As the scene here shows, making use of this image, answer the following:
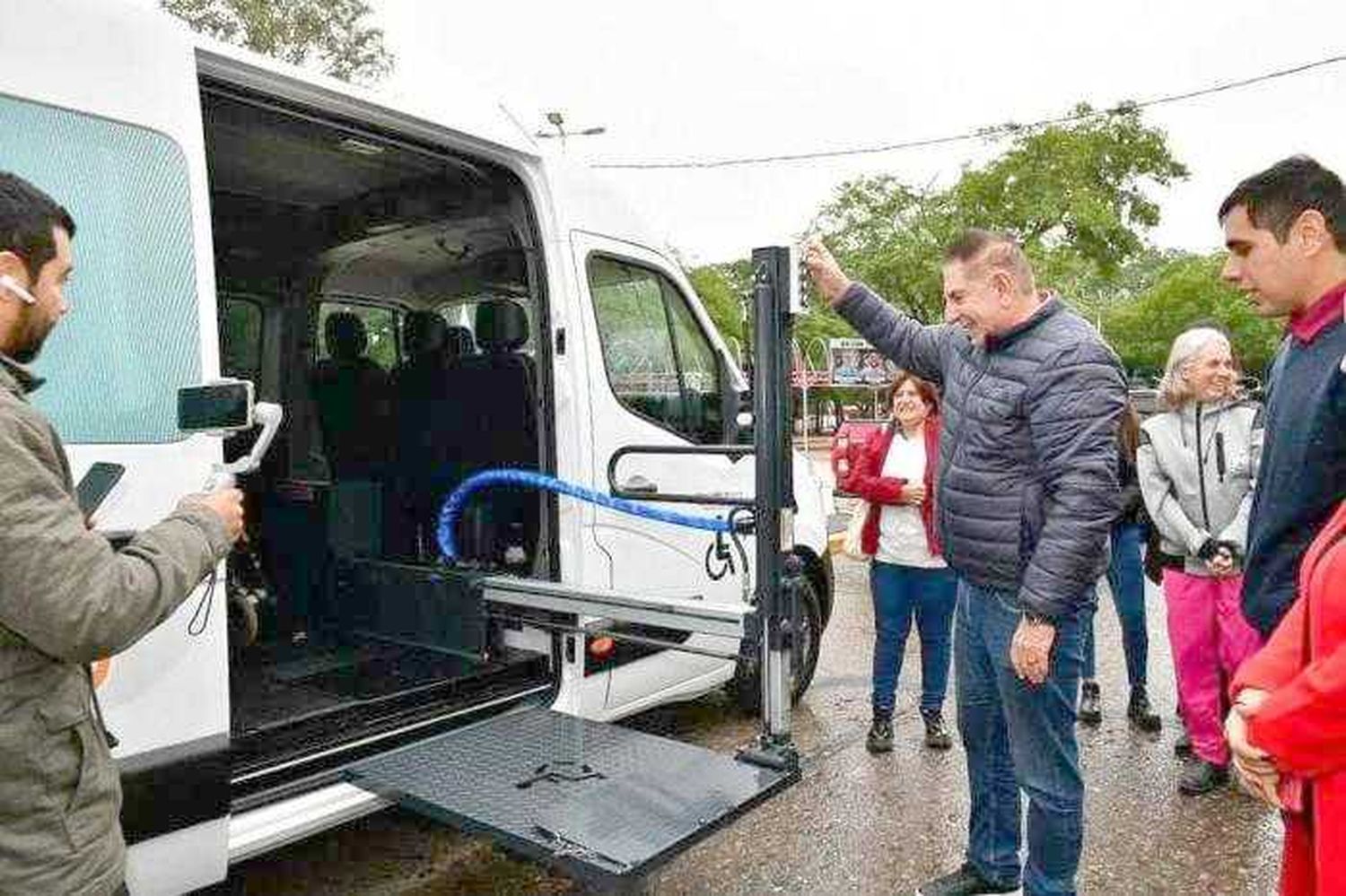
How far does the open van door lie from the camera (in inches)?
85.5

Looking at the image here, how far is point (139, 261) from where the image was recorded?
91.9 inches

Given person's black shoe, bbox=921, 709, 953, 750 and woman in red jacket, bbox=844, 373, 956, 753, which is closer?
woman in red jacket, bbox=844, 373, 956, 753

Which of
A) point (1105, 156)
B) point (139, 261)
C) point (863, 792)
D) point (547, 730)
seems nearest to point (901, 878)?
point (863, 792)

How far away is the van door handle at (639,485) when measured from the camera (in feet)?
12.3

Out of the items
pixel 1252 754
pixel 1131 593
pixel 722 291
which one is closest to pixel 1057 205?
pixel 722 291

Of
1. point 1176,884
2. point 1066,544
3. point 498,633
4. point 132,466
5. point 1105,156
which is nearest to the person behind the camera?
point 132,466

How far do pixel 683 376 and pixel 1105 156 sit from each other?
31.5 meters

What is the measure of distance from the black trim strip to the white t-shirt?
2.74 metres

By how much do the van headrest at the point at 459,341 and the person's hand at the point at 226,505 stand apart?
9.03 feet

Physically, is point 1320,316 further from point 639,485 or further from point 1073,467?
point 639,485

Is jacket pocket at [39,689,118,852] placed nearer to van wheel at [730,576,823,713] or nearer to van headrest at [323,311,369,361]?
van wheel at [730,576,823,713]

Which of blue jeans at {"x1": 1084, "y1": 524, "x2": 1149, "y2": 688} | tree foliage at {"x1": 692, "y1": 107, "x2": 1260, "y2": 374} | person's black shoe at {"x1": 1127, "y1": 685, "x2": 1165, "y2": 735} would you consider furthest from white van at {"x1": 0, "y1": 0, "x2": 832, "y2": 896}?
tree foliage at {"x1": 692, "y1": 107, "x2": 1260, "y2": 374}

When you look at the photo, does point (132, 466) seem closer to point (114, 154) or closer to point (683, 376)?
point (114, 154)

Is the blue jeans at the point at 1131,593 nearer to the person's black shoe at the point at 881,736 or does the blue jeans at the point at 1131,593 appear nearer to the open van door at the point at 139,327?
the person's black shoe at the point at 881,736
